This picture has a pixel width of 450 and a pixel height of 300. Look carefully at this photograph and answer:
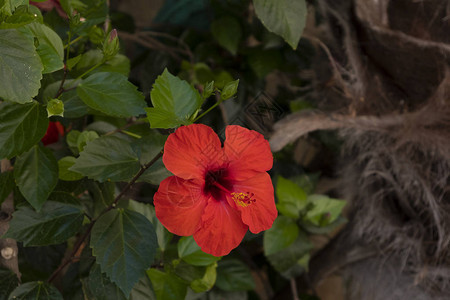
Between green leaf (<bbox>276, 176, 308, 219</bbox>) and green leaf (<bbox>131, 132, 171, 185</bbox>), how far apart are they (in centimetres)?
39

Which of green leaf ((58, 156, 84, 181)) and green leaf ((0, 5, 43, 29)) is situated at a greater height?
green leaf ((0, 5, 43, 29))

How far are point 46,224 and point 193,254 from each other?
20cm

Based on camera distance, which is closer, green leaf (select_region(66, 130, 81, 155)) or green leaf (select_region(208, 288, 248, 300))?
green leaf (select_region(66, 130, 81, 155))

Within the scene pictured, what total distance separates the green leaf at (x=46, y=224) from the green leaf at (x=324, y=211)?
47 cm

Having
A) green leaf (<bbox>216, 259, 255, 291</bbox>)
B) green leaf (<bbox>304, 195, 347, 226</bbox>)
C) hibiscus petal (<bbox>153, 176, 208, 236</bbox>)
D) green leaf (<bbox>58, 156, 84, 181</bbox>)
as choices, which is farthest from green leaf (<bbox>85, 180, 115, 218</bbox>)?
green leaf (<bbox>304, 195, 347, 226</bbox>)

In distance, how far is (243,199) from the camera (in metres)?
0.48

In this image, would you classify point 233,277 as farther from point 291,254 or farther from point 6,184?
point 6,184

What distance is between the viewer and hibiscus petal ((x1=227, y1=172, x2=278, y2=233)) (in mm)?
479

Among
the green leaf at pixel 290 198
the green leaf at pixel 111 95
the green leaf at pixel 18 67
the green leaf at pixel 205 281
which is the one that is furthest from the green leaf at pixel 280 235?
the green leaf at pixel 18 67

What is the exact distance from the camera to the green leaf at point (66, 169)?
573mm

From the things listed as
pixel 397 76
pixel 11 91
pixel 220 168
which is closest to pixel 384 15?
pixel 397 76

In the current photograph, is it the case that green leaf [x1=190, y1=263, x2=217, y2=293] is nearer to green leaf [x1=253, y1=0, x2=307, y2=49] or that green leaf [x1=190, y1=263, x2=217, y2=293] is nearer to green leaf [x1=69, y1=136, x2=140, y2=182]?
green leaf [x1=69, y1=136, x2=140, y2=182]

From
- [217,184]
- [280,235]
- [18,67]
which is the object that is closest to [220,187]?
[217,184]

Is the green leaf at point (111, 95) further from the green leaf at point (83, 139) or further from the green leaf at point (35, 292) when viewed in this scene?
the green leaf at point (35, 292)
